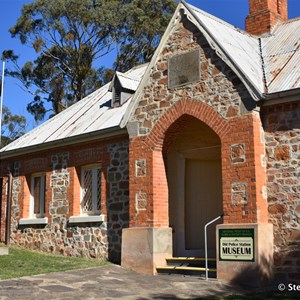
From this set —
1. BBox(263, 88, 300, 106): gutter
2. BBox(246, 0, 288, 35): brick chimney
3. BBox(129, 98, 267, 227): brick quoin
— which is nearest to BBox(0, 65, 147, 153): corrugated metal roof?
BBox(129, 98, 267, 227): brick quoin

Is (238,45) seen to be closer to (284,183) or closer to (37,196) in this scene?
(284,183)

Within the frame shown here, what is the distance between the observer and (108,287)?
409 inches

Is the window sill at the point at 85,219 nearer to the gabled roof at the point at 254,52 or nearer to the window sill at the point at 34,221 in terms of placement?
the window sill at the point at 34,221

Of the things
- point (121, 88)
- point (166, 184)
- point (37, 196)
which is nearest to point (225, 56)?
point (166, 184)

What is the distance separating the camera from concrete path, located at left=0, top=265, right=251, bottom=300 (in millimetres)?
9594

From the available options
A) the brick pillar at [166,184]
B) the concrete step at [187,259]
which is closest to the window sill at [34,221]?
the brick pillar at [166,184]

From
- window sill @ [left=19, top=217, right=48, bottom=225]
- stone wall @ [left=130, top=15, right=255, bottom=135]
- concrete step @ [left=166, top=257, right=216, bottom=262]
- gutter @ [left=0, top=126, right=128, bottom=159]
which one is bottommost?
concrete step @ [left=166, top=257, right=216, bottom=262]

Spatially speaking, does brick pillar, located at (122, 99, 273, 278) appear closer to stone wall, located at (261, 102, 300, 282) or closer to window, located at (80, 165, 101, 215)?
stone wall, located at (261, 102, 300, 282)

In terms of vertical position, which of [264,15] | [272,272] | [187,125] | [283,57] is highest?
[264,15]

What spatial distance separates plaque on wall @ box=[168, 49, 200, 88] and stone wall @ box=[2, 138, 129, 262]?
2537mm

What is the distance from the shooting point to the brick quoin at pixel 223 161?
11.1 meters

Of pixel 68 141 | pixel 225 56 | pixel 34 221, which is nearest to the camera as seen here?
pixel 225 56

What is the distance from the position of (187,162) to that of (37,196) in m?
5.89

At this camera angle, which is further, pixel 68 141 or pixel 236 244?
pixel 68 141
